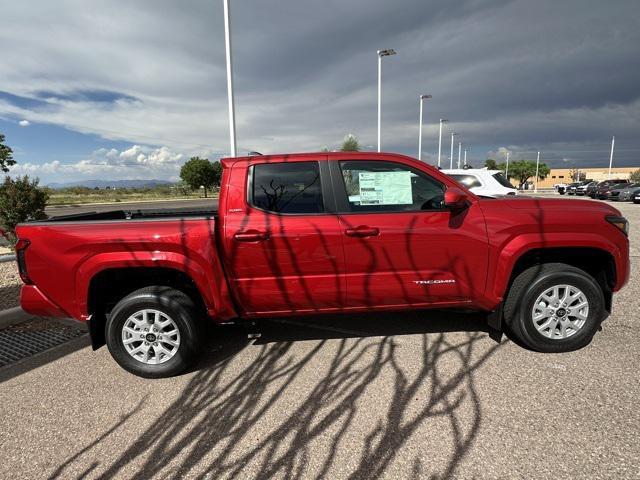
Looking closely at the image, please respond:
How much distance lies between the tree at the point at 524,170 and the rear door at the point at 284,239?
91.2 metres

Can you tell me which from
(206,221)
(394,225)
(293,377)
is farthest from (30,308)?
(394,225)

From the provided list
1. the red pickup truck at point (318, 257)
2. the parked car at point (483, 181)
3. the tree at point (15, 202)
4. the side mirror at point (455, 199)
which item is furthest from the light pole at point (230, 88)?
the side mirror at point (455, 199)

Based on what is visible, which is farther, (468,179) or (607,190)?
(607,190)

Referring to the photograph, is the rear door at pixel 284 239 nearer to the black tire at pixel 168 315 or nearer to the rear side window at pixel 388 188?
the rear side window at pixel 388 188

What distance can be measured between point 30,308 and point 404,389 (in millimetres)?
3185

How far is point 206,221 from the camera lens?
3.25 metres

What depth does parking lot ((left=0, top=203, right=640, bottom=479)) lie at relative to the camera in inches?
89.7

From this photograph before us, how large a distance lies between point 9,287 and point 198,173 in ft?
171

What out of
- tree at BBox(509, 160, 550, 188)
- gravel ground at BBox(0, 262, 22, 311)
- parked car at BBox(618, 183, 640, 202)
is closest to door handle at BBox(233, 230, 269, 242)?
gravel ground at BBox(0, 262, 22, 311)

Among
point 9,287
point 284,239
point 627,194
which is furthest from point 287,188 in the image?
point 627,194

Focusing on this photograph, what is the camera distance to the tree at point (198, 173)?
182 ft

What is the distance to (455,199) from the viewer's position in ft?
10.3

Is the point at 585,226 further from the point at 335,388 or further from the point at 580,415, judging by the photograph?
the point at 335,388

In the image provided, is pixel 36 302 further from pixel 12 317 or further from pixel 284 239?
pixel 284 239
